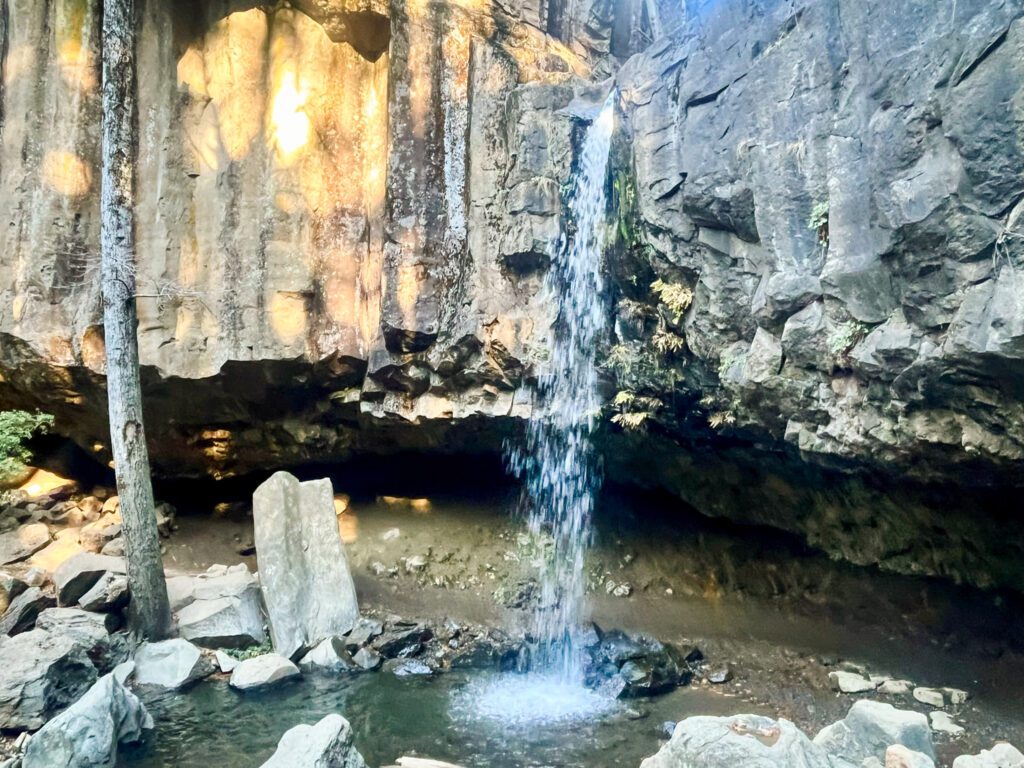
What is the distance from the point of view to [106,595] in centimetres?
812

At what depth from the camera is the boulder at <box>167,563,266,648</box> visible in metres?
8.06

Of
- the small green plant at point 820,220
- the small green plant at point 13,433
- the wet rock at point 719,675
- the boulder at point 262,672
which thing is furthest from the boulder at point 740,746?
the small green plant at point 13,433

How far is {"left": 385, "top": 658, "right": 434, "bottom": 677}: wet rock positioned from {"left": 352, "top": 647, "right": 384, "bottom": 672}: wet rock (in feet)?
0.41

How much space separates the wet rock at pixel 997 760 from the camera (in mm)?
4349

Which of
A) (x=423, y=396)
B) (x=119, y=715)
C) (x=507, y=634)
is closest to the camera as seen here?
(x=119, y=715)

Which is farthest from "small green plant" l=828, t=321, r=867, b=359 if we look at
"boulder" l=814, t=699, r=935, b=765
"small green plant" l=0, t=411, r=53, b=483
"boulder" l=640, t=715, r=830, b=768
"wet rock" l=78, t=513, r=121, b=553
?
"wet rock" l=78, t=513, r=121, b=553

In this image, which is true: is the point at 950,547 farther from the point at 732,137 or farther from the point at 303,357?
the point at 303,357

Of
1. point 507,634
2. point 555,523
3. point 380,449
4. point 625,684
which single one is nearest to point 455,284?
point 380,449

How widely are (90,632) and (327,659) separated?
2448mm

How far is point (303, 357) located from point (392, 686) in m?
4.87

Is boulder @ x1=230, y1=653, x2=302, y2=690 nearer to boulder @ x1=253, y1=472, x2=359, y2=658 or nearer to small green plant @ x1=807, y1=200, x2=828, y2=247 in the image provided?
boulder @ x1=253, y1=472, x2=359, y2=658

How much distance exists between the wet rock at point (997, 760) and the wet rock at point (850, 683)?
2772 mm

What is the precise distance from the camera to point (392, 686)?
7.43 m

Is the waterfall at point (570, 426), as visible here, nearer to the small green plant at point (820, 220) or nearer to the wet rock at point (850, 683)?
the wet rock at point (850, 683)
